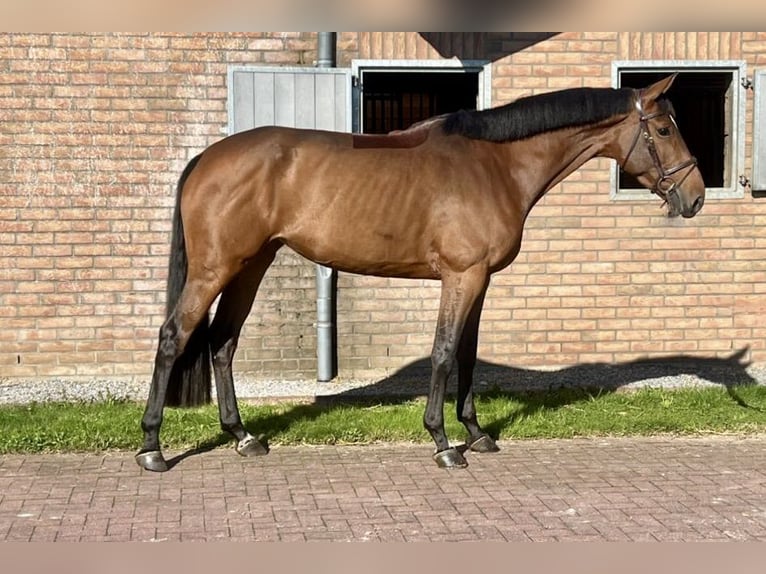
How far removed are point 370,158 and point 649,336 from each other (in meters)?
4.06

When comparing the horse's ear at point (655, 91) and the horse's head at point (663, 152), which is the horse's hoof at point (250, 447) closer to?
the horse's head at point (663, 152)

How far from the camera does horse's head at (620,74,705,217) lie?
5.86m

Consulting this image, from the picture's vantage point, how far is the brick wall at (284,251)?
27.1ft

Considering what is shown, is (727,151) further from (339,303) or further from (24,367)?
(24,367)

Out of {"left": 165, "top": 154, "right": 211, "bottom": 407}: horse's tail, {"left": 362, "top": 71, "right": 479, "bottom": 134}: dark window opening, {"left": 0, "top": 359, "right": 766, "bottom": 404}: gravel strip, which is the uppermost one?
{"left": 362, "top": 71, "right": 479, "bottom": 134}: dark window opening

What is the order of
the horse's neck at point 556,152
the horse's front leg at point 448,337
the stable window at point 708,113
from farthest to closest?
1. the stable window at point 708,113
2. the horse's neck at point 556,152
3. the horse's front leg at point 448,337

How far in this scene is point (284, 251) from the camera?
8.46 m

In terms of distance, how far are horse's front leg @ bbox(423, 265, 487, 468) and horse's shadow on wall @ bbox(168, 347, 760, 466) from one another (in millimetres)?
842

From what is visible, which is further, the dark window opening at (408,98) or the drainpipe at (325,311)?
the dark window opening at (408,98)

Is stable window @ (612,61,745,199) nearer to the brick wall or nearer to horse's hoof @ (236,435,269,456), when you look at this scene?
the brick wall

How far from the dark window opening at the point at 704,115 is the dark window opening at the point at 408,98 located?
1.49 metres

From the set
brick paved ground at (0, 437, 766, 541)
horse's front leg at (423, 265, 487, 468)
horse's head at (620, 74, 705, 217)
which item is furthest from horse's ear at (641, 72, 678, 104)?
brick paved ground at (0, 437, 766, 541)

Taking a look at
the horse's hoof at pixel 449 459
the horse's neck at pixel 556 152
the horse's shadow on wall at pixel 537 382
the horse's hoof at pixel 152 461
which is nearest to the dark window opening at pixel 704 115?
the horse's shadow on wall at pixel 537 382

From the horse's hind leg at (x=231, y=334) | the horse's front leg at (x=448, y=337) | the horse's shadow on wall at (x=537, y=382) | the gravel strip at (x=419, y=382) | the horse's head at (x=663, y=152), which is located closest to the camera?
the horse's front leg at (x=448, y=337)
